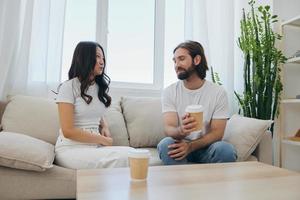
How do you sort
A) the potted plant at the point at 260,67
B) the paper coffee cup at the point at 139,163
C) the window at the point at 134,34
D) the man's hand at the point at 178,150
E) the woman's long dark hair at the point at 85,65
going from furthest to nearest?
the window at the point at 134,34
the potted plant at the point at 260,67
the woman's long dark hair at the point at 85,65
the man's hand at the point at 178,150
the paper coffee cup at the point at 139,163

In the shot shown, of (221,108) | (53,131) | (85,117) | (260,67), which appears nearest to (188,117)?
(221,108)

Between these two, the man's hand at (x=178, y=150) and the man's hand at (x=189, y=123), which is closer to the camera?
the man's hand at (x=189, y=123)

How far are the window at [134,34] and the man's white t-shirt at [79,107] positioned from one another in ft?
2.88

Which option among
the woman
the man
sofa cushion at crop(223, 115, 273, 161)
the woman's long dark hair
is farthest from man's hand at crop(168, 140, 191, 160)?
the woman's long dark hair

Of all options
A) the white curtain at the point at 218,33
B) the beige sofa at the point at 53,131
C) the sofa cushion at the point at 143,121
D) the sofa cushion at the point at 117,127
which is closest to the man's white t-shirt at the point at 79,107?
the beige sofa at the point at 53,131

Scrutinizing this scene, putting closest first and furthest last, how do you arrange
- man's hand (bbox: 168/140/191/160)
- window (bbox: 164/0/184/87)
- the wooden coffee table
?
1. the wooden coffee table
2. man's hand (bbox: 168/140/191/160)
3. window (bbox: 164/0/184/87)

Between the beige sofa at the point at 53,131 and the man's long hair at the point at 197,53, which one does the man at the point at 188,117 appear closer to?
the man's long hair at the point at 197,53

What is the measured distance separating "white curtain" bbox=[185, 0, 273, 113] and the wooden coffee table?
151 centimetres

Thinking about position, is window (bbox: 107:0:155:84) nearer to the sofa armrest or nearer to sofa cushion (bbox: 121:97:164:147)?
sofa cushion (bbox: 121:97:164:147)

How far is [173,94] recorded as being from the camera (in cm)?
176

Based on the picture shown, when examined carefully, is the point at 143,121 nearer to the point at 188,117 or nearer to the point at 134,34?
the point at 188,117

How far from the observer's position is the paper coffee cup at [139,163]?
90cm

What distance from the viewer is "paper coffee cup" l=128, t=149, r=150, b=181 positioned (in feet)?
2.97

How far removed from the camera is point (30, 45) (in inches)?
80.0
